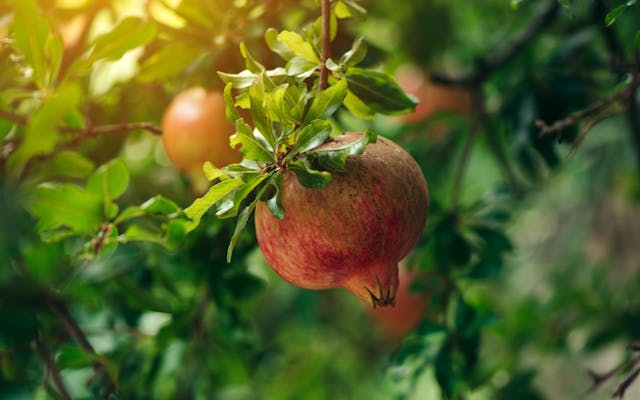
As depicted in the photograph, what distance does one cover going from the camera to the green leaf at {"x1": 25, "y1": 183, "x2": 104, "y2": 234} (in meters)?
0.79

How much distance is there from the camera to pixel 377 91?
2.95 feet

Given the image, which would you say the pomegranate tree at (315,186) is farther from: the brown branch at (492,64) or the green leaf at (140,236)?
the brown branch at (492,64)

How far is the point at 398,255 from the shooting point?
2.79 feet

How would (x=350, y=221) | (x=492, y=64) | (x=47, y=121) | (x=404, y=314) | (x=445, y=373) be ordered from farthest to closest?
1. (x=404, y=314)
2. (x=492, y=64)
3. (x=445, y=373)
4. (x=350, y=221)
5. (x=47, y=121)

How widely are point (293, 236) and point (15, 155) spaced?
307mm

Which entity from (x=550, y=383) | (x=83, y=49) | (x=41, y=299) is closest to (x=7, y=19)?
(x=83, y=49)

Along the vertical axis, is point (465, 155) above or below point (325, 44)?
below

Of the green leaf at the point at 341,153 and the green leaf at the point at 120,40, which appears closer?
the green leaf at the point at 341,153

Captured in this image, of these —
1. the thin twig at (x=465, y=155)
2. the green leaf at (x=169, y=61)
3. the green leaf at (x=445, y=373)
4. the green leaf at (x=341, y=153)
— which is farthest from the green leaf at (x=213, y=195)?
the thin twig at (x=465, y=155)

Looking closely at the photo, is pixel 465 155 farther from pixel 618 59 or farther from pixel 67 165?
pixel 67 165

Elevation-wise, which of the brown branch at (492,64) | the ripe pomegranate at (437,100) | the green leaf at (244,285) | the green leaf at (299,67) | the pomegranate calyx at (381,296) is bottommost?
the ripe pomegranate at (437,100)

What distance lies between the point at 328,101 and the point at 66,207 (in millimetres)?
340

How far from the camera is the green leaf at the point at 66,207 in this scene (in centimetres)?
79

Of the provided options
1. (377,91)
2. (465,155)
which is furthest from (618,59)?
(377,91)
